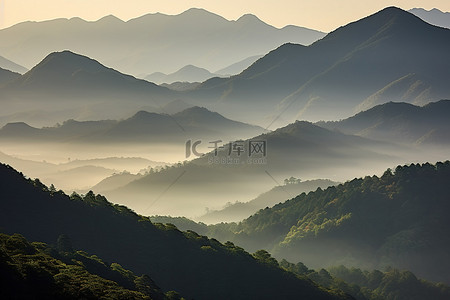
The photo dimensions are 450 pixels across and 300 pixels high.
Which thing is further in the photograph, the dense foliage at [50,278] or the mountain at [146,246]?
the mountain at [146,246]

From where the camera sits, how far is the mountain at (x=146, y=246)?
11444cm

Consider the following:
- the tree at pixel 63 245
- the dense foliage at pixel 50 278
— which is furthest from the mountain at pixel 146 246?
the dense foliage at pixel 50 278

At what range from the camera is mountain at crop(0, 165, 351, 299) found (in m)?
114

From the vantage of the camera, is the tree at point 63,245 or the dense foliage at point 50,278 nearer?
the dense foliage at point 50,278

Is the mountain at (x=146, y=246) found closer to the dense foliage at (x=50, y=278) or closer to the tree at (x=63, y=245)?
the tree at (x=63, y=245)

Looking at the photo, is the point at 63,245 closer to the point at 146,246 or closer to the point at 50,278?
the point at 146,246

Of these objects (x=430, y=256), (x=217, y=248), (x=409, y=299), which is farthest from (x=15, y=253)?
(x=430, y=256)

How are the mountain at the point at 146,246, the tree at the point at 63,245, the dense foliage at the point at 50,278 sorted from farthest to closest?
1. the mountain at the point at 146,246
2. the tree at the point at 63,245
3. the dense foliage at the point at 50,278

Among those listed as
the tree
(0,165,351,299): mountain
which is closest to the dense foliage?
the tree

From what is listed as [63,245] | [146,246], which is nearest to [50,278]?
[63,245]

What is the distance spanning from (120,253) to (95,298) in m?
46.7

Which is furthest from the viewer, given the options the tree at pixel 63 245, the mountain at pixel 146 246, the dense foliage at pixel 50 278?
the mountain at pixel 146 246

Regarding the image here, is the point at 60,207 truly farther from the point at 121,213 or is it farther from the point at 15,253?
the point at 15,253

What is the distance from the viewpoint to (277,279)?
12731cm
